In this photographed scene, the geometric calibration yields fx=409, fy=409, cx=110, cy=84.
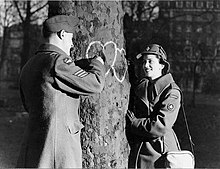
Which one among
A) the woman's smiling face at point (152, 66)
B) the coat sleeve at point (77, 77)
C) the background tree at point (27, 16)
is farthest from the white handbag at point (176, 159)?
the background tree at point (27, 16)

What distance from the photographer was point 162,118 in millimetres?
2838

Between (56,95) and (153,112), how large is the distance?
73 centimetres

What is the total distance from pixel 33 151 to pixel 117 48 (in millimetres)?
995

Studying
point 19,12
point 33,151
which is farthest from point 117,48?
point 19,12

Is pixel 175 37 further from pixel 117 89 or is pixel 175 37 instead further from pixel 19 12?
pixel 117 89

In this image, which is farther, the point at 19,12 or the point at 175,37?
the point at 19,12

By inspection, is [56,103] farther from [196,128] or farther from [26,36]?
[26,36]

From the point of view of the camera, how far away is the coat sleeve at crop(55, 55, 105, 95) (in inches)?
105

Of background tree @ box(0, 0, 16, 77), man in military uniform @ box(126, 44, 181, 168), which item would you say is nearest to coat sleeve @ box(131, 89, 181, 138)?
man in military uniform @ box(126, 44, 181, 168)

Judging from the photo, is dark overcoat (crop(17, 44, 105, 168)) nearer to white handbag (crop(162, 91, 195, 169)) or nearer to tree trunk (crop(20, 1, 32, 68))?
white handbag (crop(162, 91, 195, 169))

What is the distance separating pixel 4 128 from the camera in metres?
13.2

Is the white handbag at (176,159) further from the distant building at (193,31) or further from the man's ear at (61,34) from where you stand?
the distant building at (193,31)

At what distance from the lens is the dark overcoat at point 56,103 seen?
2.68 meters

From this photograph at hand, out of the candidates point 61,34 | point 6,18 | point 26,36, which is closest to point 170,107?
point 61,34
